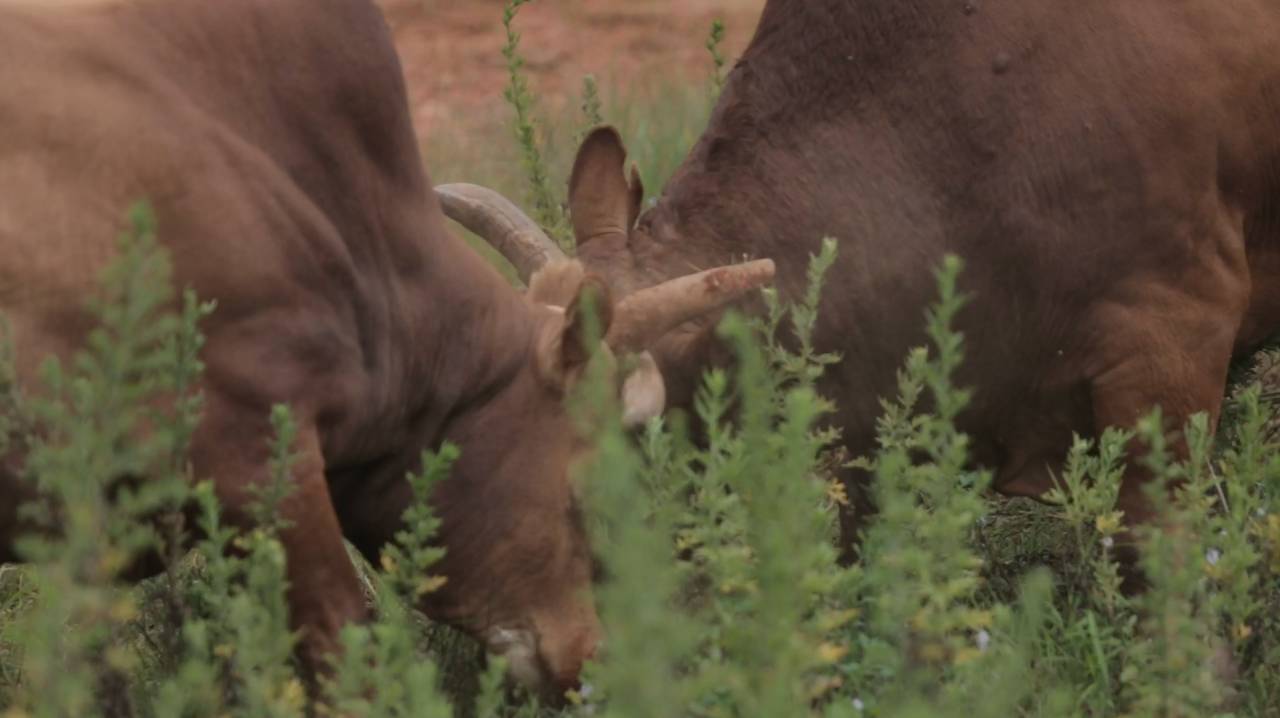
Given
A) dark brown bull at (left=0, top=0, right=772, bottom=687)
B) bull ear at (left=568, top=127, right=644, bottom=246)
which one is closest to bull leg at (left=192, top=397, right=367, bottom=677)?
dark brown bull at (left=0, top=0, right=772, bottom=687)

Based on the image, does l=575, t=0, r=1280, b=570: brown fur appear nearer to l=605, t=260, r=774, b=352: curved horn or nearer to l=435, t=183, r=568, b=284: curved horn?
l=435, t=183, r=568, b=284: curved horn

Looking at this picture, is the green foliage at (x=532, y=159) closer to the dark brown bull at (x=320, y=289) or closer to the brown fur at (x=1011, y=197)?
the brown fur at (x=1011, y=197)

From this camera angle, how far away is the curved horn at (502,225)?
5.44 m

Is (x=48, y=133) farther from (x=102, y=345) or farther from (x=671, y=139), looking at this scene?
(x=671, y=139)

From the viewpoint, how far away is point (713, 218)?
561 centimetres

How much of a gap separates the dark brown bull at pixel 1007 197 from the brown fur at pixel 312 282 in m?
0.69

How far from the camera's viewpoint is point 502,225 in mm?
5473

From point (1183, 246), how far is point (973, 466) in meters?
0.83

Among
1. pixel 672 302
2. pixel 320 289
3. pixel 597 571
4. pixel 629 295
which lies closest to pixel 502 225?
pixel 629 295

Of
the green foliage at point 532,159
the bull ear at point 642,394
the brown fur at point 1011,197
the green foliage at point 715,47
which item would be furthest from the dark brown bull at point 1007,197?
the green foliage at point 532,159

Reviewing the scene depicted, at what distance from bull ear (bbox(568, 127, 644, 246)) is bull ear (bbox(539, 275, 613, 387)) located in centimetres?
67

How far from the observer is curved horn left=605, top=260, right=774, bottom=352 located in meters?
5.00

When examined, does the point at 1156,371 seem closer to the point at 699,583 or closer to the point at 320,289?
the point at 699,583

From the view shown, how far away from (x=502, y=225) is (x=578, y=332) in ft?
2.72
